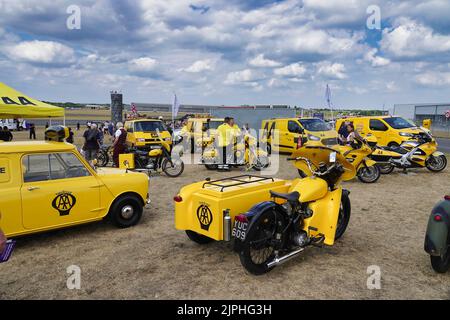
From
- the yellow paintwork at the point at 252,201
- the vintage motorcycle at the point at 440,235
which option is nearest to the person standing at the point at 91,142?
the yellow paintwork at the point at 252,201

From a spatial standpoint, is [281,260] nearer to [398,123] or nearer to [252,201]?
[252,201]

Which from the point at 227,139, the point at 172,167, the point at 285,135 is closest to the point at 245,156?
the point at 227,139

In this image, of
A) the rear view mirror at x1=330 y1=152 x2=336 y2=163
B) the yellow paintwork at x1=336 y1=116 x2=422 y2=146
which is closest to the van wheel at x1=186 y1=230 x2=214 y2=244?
the rear view mirror at x1=330 y1=152 x2=336 y2=163

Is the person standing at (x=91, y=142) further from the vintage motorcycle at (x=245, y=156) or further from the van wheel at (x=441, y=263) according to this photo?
the van wheel at (x=441, y=263)

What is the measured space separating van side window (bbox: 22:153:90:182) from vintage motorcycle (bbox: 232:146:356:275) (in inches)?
117

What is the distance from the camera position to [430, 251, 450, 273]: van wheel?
399 cm

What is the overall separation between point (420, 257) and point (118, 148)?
8616 mm

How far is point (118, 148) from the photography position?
10508 millimetres

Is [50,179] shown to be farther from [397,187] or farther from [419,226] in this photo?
[397,187]

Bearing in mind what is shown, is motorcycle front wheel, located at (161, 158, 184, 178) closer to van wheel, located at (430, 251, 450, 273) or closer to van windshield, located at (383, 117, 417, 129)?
van wheel, located at (430, 251, 450, 273)

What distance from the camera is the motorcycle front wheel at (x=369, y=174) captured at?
31.4 ft

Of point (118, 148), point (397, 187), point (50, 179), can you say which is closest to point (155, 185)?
point (118, 148)
